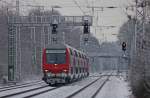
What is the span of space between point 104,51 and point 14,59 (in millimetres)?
95071

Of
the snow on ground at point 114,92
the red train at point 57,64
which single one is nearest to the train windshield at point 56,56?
the red train at point 57,64

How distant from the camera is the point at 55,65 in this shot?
156ft

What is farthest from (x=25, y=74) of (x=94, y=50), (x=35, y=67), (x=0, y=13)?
(x=94, y=50)

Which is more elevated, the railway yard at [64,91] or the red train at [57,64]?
the red train at [57,64]

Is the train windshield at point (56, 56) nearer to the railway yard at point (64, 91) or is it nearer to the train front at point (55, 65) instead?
the train front at point (55, 65)

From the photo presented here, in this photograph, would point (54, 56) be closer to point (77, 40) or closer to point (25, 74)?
point (25, 74)

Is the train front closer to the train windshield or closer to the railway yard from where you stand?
the train windshield

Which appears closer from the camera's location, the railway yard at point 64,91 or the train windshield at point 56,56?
the railway yard at point 64,91

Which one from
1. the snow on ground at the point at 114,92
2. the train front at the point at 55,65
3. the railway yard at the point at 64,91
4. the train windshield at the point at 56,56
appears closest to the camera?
the railway yard at the point at 64,91

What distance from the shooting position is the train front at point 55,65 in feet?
156

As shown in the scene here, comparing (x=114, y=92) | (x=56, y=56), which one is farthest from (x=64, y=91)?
(x=56, y=56)

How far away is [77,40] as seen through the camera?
113875 millimetres

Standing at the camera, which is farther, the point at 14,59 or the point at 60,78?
the point at 14,59

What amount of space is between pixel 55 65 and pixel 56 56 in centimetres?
102
